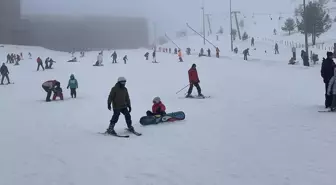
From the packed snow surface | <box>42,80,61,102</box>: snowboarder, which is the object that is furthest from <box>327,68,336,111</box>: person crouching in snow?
<box>42,80,61,102</box>: snowboarder

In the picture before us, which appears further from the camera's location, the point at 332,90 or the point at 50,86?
the point at 50,86

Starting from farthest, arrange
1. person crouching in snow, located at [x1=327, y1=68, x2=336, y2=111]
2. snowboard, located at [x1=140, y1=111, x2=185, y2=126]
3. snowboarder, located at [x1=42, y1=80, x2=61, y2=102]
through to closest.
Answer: snowboarder, located at [x1=42, y1=80, x2=61, y2=102], person crouching in snow, located at [x1=327, y1=68, x2=336, y2=111], snowboard, located at [x1=140, y1=111, x2=185, y2=126]

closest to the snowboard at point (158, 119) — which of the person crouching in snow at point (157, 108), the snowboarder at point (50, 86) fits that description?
the person crouching in snow at point (157, 108)

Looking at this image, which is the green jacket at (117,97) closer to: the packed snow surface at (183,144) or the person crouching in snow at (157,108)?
the packed snow surface at (183,144)

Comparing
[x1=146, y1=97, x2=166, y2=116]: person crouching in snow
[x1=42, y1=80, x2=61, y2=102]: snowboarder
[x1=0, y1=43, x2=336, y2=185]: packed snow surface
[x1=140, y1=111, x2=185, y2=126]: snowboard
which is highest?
[x1=42, y1=80, x2=61, y2=102]: snowboarder

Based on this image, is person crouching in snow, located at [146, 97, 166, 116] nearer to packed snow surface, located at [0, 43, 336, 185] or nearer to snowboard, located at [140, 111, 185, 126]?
snowboard, located at [140, 111, 185, 126]

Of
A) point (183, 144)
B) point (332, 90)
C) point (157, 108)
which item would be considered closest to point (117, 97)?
point (183, 144)

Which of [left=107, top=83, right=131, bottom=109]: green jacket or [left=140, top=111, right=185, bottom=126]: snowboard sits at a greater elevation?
[left=107, top=83, right=131, bottom=109]: green jacket

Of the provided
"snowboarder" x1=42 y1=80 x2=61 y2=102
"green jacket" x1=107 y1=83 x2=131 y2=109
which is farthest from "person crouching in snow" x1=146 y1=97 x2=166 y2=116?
"snowboarder" x1=42 y1=80 x2=61 y2=102

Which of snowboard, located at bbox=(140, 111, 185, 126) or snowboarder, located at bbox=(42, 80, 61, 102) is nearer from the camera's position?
snowboard, located at bbox=(140, 111, 185, 126)

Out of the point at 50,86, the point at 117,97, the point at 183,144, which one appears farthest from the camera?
the point at 50,86

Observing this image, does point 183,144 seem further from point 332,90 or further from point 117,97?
point 332,90

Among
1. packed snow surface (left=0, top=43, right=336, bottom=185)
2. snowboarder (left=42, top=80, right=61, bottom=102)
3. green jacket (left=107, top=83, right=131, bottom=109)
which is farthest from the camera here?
snowboarder (left=42, top=80, right=61, bottom=102)

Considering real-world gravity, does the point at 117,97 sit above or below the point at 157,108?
above
